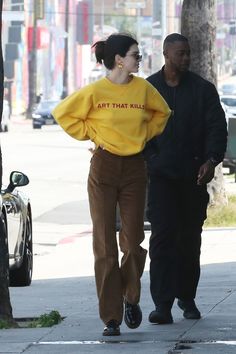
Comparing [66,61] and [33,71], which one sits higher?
[33,71]

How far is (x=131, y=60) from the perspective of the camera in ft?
27.7

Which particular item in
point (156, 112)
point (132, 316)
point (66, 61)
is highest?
point (156, 112)

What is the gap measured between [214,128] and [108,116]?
972mm

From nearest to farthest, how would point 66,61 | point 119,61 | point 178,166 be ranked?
point 119,61 → point 178,166 → point 66,61

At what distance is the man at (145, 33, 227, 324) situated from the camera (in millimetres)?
9023

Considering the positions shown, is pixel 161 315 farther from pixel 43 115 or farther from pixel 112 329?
pixel 43 115

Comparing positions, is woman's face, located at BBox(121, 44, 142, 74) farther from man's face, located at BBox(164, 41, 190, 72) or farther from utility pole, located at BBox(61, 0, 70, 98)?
utility pole, located at BBox(61, 0, 70, 98)

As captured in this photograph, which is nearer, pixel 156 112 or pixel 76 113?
pixel 76 113

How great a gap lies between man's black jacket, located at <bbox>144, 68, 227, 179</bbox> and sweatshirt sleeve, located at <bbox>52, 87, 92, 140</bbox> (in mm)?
721

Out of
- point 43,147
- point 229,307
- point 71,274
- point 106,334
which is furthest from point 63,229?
point 43,147

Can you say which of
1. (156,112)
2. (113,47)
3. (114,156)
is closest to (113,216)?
(114,156)

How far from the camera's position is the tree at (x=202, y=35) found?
2084cm

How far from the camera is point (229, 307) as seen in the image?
9.92 metres

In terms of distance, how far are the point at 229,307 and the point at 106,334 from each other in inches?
68.0
